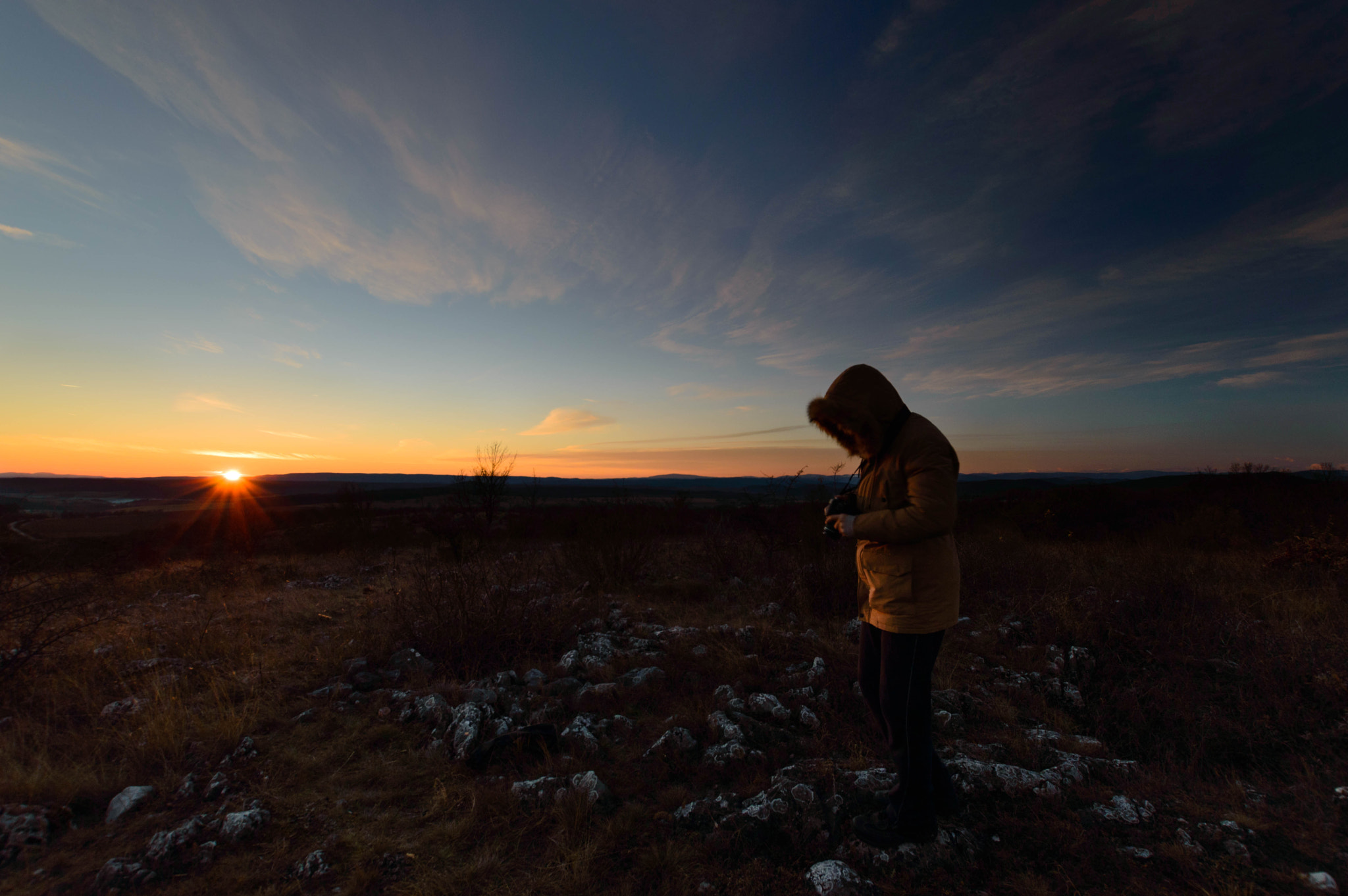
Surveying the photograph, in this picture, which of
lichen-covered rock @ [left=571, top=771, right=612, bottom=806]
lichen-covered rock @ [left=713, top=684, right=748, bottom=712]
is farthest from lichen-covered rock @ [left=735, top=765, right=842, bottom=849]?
lichen-covered rock @ [left=713, top=684, right=748, bottom=712]

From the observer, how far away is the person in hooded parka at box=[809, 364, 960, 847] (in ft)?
6.66

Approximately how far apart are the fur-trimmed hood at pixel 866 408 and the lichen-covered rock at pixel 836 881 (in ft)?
6.02

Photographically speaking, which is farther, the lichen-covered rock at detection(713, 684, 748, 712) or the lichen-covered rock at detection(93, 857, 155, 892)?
the lichen-covered rock at detection(713, 684, 748, 712)

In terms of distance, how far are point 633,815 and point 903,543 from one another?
2.05 m

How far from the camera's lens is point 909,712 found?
2.17 m

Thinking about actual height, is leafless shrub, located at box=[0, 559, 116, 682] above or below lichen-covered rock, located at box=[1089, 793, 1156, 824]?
above

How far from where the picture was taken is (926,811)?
7.30ft

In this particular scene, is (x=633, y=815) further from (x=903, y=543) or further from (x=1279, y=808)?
(x=1279, y=808)

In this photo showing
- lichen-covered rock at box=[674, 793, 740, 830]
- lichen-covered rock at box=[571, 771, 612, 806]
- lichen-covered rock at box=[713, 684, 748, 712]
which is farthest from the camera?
lichen-covered rock at box=[713, 684, 748, 712]

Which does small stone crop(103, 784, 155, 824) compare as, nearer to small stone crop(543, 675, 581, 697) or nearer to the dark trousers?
small stone crop(543, 675, 581, 697)

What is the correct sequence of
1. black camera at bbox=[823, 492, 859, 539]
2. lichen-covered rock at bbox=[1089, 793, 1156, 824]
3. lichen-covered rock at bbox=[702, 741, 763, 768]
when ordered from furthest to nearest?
lichen-covered rock at bbox=[702, 741, 763, 768]
lichen-covered rock at bbox=[1089, 793, 1156, 824]
black camera at bbox=[823, 492, 859, 539]

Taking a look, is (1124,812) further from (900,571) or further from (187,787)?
(187,787)

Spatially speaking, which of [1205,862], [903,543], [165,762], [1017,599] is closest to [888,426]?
[903,543]

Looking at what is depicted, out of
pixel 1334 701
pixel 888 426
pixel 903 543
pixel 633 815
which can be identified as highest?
pixel 888 426
